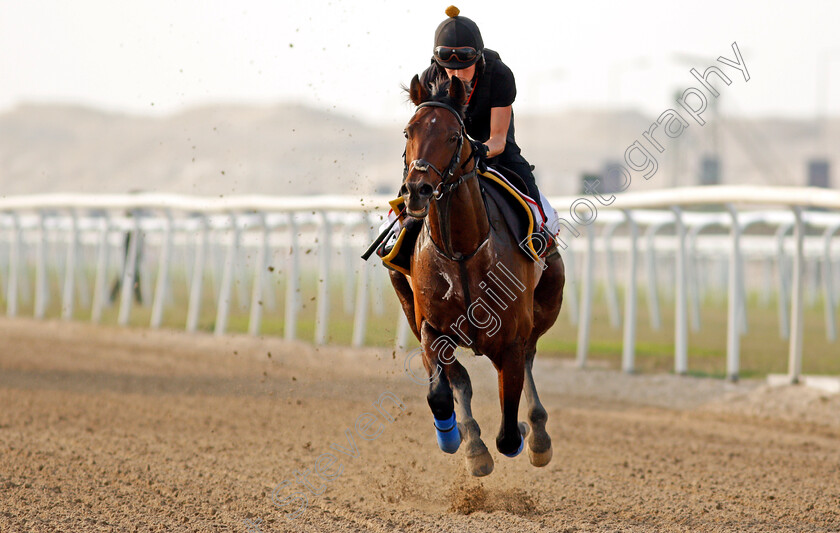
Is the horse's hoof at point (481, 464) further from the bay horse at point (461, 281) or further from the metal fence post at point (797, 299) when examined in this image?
the metal fence post at point (797, 299)

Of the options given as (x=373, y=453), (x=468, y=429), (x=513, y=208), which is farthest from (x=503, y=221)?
(x=373, y=453)

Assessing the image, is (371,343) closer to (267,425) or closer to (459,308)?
(267,425)

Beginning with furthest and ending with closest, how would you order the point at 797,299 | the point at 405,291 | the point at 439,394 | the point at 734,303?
the point at 734,303
the point at 797,299
the point at 405,291
the point at 439,394

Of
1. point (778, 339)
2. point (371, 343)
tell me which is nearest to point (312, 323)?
point (371, 343)

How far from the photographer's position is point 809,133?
16575cm

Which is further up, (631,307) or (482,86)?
(482,86)

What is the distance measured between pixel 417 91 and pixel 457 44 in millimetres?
627

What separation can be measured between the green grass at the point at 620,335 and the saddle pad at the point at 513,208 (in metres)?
1.53

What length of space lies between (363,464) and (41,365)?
6.51 m

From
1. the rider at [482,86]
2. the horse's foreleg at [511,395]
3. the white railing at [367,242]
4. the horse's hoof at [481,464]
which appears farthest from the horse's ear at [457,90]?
the white railing at [367,242]

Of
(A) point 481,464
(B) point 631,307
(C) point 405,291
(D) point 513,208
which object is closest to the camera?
(A) point 481,464

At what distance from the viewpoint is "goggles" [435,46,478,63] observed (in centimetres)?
538

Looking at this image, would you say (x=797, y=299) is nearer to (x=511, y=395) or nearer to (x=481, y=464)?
(x=511, y=395)

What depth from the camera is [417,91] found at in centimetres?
492
